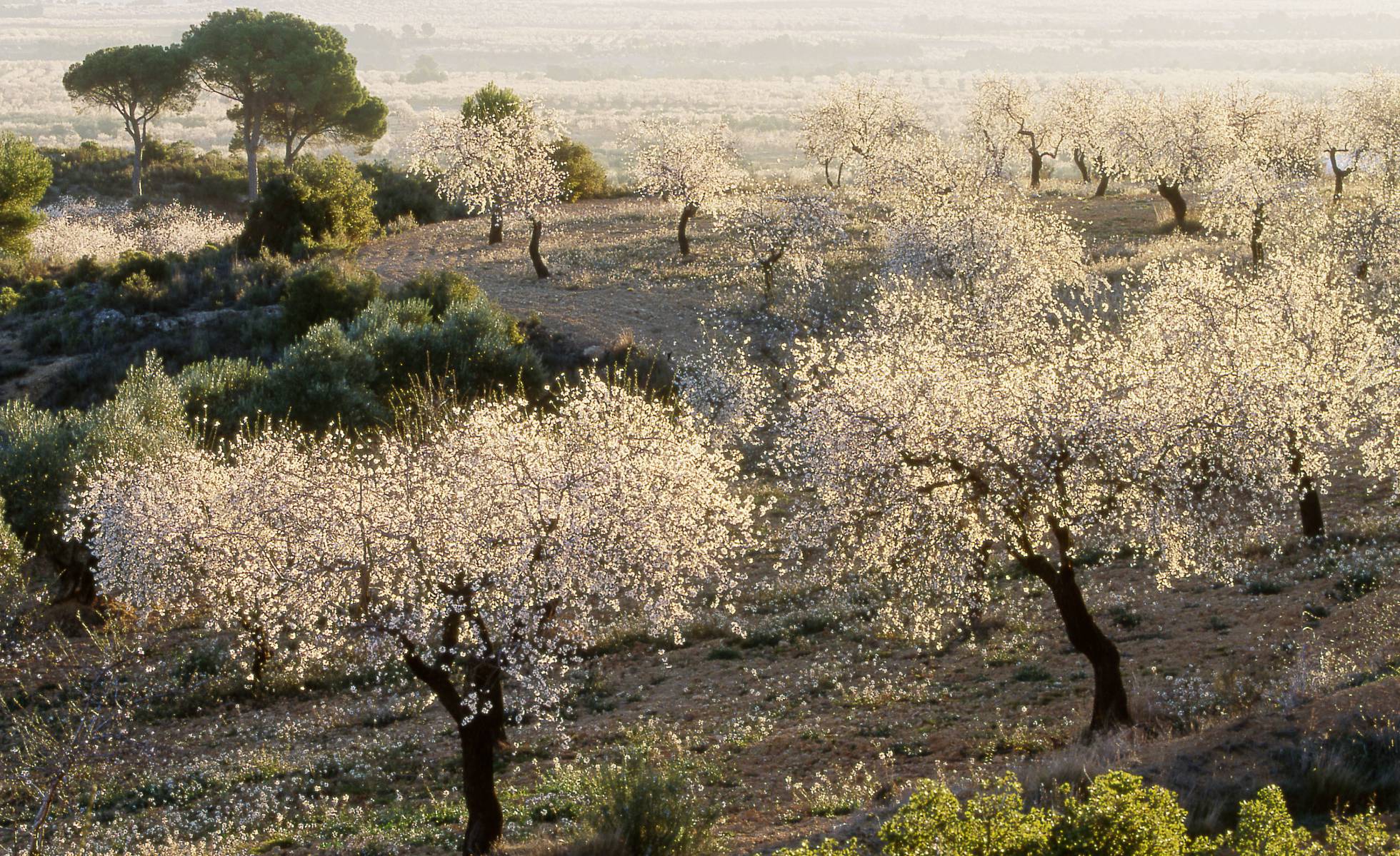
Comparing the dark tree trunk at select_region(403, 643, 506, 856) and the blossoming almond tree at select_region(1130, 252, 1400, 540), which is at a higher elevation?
the blossoming almond tree at select_region(1130, 252, 1400, 540)

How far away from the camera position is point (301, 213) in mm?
54688

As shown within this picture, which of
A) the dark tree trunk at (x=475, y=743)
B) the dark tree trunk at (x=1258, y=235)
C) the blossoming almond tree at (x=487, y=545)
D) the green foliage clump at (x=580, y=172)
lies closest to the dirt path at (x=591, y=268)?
the green foliage clump at (x=580, y=172)

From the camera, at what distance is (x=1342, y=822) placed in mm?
10734

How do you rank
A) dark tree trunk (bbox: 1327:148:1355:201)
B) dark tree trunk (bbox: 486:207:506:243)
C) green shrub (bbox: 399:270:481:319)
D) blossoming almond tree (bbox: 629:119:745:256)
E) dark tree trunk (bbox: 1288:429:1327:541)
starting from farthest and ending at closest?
dark tree trunk (bbox: 486:207:506:243) → dark tree trunk (bbox: 1327:148:1355:201) → blossoming almond tree (bbox: 629:119:745:256) → green shrub (bbox: 399:270:481:319) → dark tree trunk (bbox: 1288:429:1327:541)

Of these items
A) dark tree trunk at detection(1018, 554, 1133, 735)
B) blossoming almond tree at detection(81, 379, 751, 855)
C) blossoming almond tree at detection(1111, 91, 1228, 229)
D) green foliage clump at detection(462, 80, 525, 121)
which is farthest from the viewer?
green foliage clump at detection(462, 80, 525, 121)

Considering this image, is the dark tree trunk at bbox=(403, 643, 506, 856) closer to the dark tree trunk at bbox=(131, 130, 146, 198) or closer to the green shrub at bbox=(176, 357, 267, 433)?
the green shrub at bbox=(176, 357, 267, 433)

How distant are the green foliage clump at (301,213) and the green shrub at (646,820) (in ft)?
148

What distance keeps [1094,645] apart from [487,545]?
26.8 ft

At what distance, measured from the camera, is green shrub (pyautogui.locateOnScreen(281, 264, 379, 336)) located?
4469 centimetres

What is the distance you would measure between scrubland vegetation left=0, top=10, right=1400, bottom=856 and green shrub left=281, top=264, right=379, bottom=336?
3.23 metres

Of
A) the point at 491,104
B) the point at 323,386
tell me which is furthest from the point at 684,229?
the point at 323,386

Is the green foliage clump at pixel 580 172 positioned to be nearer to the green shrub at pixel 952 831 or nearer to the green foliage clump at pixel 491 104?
the green foliage clump at pixel 491 104

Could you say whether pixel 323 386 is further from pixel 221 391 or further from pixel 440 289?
pixel 440 289

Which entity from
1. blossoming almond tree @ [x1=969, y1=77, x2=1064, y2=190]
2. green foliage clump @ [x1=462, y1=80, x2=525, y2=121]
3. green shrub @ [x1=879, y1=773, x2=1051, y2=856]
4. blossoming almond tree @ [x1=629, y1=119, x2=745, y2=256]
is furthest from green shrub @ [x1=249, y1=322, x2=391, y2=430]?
blossoming almond tree @ [x1=969, y1=77, x2=1064, y2=190]
